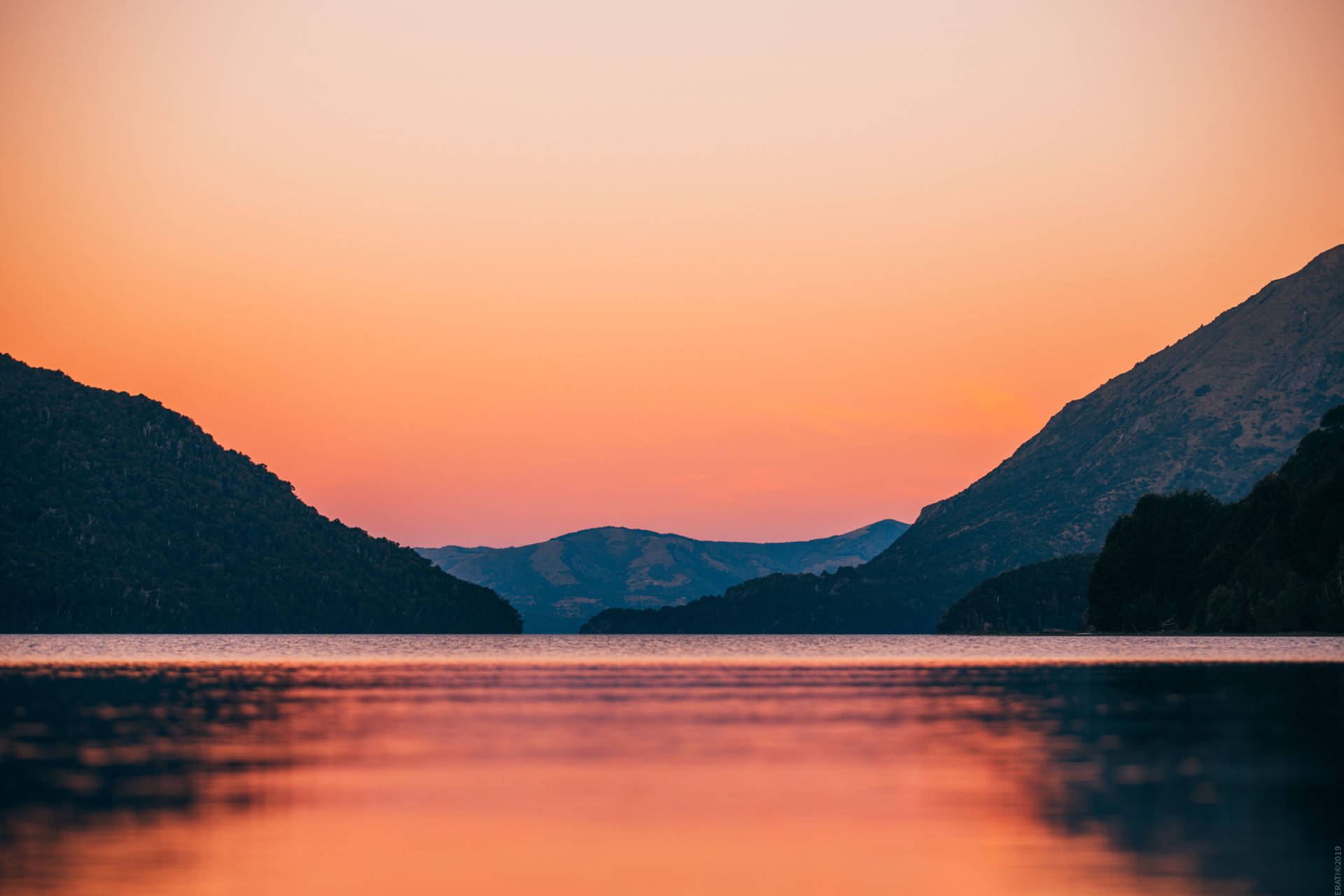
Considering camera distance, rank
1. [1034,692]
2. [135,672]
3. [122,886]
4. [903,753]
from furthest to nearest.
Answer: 1. [135,672]
2. [1034,692]
3. [903,753]
4. [122,886]

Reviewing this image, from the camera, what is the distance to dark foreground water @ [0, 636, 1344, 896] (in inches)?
1040

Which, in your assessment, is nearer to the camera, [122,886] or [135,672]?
[122,886]

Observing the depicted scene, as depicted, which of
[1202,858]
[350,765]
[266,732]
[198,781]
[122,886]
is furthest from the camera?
[266,732]

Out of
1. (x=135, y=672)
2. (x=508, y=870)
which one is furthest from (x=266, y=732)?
(x=135, y=672)

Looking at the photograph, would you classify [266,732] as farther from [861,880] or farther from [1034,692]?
[1034,692]

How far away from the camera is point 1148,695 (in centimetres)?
7538

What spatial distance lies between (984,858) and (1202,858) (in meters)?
3.99

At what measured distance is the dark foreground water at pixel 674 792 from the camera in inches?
1040

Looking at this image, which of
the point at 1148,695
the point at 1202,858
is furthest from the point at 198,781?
the point at 1148,695

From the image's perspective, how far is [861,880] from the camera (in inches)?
1021

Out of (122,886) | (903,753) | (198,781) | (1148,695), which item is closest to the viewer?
(122,886)

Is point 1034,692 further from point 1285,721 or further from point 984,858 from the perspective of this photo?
point 984,858

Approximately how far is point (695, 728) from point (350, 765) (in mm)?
17605

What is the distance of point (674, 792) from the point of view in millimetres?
37812
